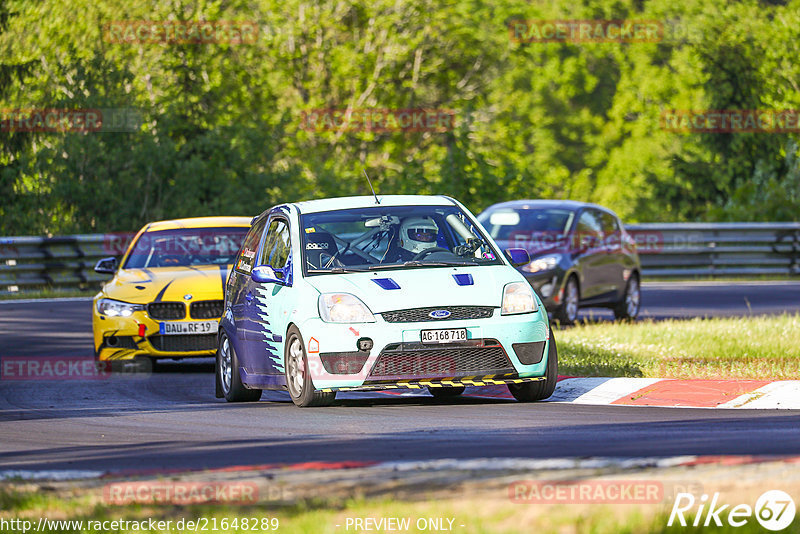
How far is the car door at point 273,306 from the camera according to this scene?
37.0 feet

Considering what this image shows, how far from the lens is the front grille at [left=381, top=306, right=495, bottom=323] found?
10.5 metres

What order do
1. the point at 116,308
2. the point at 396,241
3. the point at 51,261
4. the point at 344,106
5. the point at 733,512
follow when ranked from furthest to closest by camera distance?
the point at 344,106
the point at 51,261
the point at 116,308
the point at 396,241
the point at 733,512

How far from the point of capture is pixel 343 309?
10.6m

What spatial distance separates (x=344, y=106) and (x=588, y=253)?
2831 centimetres

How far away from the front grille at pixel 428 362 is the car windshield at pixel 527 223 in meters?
9.33

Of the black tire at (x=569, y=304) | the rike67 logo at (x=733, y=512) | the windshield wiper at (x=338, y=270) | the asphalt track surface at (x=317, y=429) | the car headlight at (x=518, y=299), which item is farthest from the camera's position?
the black tire at (x=569, y=304)

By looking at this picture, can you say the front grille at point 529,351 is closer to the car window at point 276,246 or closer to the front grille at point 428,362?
the front grille at point 428,362

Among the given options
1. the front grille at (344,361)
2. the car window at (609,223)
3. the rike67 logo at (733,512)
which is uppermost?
the rike67 logo at (733,512)

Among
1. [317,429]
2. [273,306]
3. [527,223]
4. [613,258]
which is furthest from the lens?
[613,258]

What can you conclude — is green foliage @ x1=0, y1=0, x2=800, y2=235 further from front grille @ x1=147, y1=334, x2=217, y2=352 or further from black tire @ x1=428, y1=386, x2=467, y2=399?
black tire @ x1=428, y1=386, x2=467, y2=399

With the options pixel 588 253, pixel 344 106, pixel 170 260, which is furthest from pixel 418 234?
pixel 344 106

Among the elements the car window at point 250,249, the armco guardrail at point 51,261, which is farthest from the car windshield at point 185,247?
the armco guardrail at point 51,261

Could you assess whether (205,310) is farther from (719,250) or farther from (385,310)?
(719,250)

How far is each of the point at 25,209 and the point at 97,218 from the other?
1533mm
